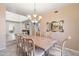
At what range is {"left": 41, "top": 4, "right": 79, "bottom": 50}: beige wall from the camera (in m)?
1.83

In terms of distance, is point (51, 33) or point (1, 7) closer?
point (1, 7)

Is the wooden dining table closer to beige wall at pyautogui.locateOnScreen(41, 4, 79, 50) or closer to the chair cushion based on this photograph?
the chair cushion

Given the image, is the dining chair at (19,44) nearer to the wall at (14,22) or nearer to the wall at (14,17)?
the wall at (14,22)

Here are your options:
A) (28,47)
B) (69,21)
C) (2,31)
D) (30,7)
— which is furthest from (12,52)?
(69,21)

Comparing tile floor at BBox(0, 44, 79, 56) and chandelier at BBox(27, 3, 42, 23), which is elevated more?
chandelier at BBox(27, 3, 42, 23)

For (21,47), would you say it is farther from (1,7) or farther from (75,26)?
(75,26)

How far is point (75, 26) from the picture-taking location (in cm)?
186

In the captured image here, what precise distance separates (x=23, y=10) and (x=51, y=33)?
654 mm

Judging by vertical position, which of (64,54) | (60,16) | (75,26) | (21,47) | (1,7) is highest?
(1,7)

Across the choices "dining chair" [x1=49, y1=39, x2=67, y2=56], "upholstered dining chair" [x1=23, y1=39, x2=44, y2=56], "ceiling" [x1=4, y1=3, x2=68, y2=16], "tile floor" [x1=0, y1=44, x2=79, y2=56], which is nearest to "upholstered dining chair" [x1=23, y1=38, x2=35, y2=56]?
"upholstered dining chair" [x1=23, y1=39, x2=44, y2=56]

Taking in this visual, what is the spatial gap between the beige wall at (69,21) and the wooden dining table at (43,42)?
18cm

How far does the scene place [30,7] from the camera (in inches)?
73.9

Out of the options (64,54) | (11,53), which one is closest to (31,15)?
(11,53)

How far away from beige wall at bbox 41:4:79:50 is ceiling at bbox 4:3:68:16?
80 mm
